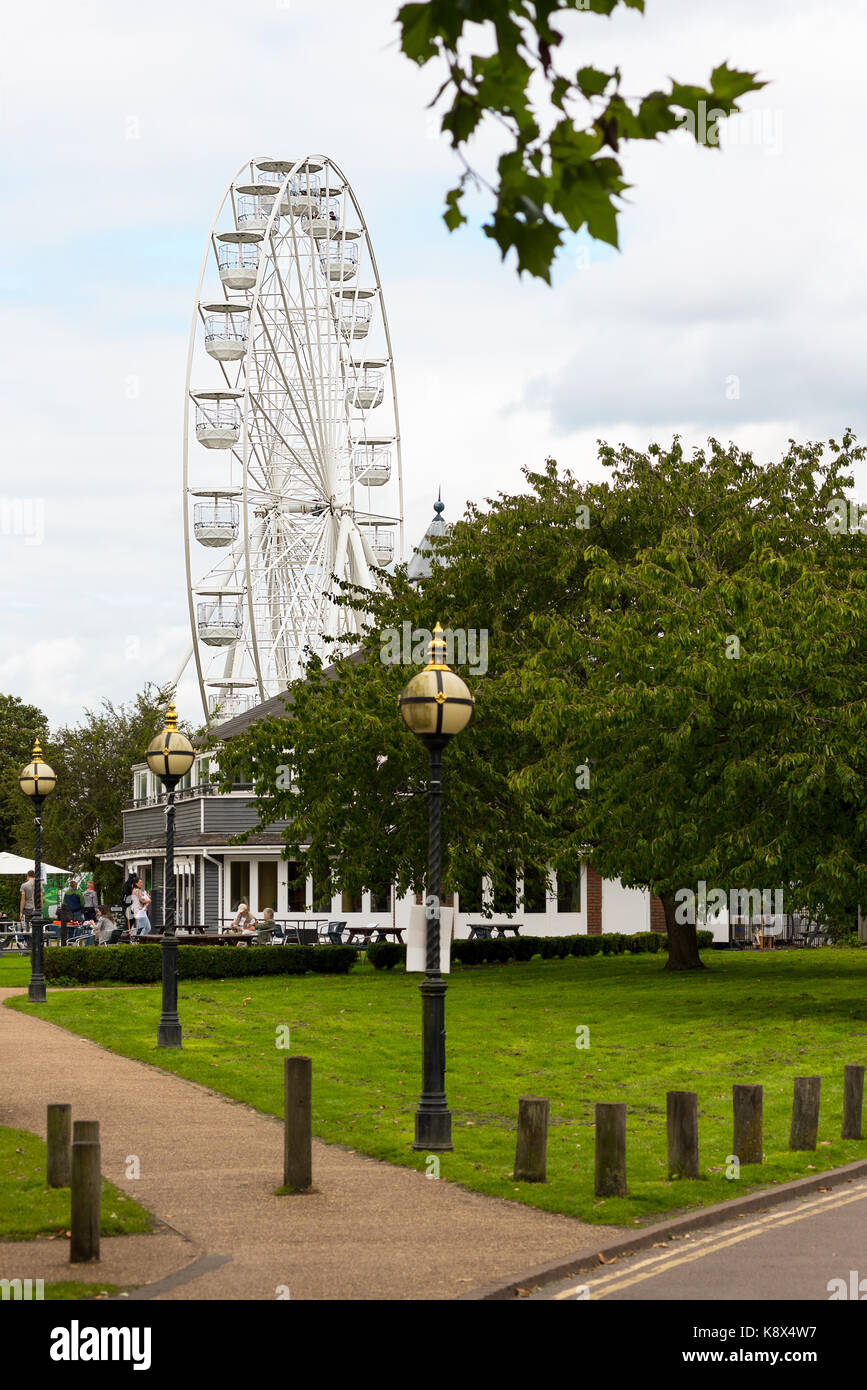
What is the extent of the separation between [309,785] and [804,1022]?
15442 mm

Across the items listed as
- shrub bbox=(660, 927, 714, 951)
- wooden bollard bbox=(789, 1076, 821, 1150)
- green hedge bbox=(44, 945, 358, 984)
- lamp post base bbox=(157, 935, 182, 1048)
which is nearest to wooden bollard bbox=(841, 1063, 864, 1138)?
wooden bollard bbox=(789, 1076, 821, 1150)

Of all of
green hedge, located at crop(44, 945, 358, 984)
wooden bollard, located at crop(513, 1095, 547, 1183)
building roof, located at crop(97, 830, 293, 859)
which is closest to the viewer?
wooden bollard, located at crop(513, 1095, 547, 1183)

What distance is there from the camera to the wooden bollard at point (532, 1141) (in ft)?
40.2

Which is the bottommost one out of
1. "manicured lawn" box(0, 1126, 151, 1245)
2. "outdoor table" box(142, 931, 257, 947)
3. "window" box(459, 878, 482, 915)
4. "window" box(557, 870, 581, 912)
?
"manicured lawn" box(0, 1126, 151, 1245)

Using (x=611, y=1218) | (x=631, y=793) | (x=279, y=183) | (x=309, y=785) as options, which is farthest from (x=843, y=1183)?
(x=279, y=183)

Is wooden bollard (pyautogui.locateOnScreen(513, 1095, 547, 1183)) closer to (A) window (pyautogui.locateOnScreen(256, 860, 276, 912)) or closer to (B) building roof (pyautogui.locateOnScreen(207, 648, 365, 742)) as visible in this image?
(A) window (pyautogui.locateOnScreen(256, 860, 276, 912))

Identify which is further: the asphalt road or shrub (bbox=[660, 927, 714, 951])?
shrub (bbox=[660, 927, 714, 951])

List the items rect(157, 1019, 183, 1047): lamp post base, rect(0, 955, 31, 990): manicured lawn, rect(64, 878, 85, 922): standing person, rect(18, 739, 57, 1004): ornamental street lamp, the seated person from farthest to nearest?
1. rect(64, 878, 85, 922): standing person
2. the seated person
3. rect(0, 955, 31, 990): manicured lawn
4. rect(18, 739, 57, 1004): ornamental street lamp
5. rect(157, 1019, 183, 1047): lamp post base

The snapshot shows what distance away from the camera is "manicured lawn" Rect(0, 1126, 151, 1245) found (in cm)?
1038

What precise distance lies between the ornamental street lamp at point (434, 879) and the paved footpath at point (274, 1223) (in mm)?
634

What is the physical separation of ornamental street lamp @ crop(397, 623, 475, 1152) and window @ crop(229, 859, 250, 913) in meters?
38.7

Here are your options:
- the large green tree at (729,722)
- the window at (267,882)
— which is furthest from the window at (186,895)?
the large green tree at (729,722)

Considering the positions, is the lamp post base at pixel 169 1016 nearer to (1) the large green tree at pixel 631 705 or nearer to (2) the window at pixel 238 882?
(1) the large green tree at pixel 631 705

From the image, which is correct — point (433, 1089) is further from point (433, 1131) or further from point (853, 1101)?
point (853, 1101)
